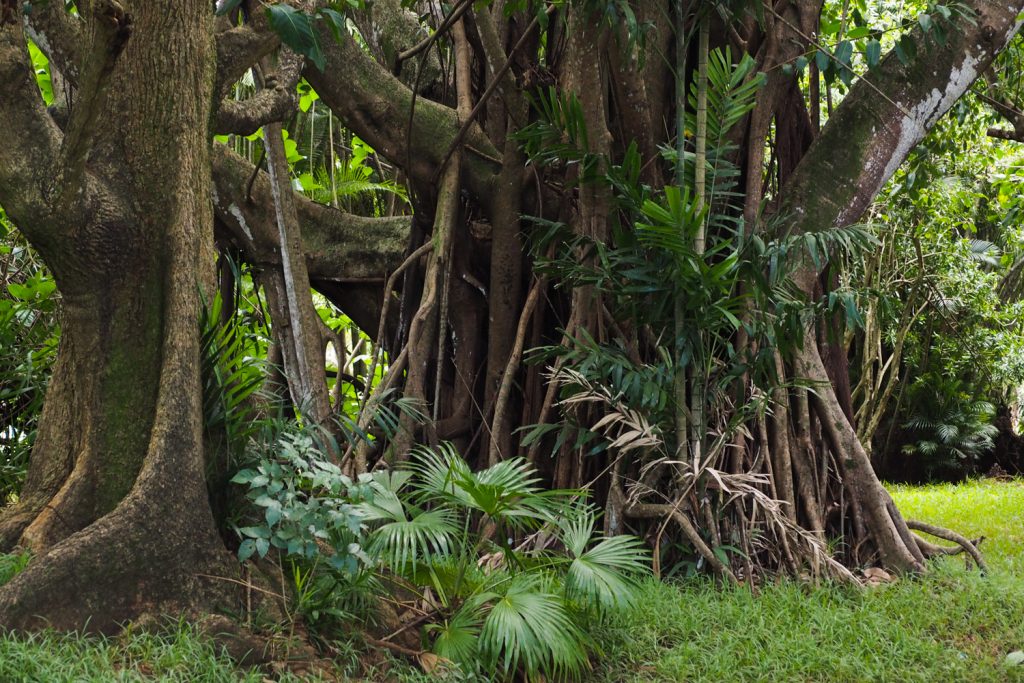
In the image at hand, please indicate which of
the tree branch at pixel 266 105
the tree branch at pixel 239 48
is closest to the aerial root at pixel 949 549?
the tree branch at pixel 266 105

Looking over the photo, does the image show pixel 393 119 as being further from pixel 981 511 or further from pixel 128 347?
pixel 981 511

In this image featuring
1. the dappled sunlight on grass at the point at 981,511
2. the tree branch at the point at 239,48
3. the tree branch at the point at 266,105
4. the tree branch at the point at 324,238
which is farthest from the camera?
the dappled sunlight on grass at the point at 981,511

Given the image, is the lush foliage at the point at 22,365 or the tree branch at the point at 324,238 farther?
the tree branch at the point at 324,238

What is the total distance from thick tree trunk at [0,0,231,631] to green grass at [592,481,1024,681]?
5.92 ft

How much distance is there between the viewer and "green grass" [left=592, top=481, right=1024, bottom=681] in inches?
162

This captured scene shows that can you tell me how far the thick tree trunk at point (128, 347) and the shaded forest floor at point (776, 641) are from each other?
0.70 ft

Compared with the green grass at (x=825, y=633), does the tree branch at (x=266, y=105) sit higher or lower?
higher

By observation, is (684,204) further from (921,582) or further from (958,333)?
(958,333)

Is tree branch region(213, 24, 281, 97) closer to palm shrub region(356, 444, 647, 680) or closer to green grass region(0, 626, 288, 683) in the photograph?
palm shrub region(356, 444, 647, 680)

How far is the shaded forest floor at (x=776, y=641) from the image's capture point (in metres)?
3.28

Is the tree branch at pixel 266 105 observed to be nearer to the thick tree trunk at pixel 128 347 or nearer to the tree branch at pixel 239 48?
the tree branch at pixel 239 48

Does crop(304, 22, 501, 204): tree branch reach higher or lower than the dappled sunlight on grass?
higher

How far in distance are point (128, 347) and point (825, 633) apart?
10.4 ft

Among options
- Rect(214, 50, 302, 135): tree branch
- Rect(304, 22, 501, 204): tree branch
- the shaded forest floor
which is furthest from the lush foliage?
the shaded forest floor
